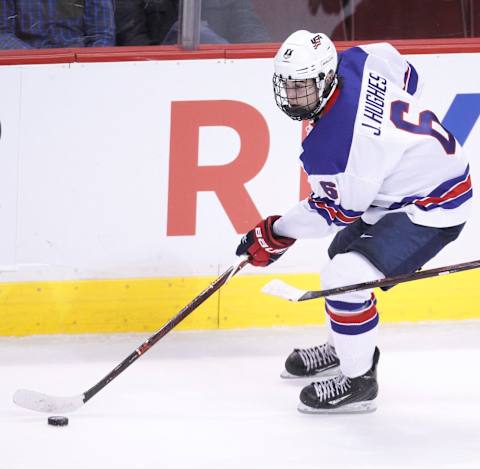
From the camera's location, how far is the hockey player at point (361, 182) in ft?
9.75

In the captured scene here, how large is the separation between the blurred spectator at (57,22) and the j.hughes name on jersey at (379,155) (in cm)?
112

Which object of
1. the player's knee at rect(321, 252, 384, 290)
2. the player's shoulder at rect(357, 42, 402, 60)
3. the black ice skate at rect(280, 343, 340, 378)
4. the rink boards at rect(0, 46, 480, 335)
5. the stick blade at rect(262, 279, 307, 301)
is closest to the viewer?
the stick blade at rect(262, 279, 307, 301)

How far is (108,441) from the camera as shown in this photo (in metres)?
3.03

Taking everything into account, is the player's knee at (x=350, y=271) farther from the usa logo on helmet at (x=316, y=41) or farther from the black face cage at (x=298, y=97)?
the usa logo on helmet at (x=316, y=41)

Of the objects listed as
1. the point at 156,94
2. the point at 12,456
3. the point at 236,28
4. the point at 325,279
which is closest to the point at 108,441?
the point at 12,456

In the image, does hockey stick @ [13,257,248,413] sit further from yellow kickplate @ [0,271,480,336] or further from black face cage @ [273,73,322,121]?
yellow kickplate @ [0,271,480,336]

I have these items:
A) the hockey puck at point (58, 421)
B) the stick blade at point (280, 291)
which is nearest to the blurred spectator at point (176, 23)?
the stick blade at point (280, 291)

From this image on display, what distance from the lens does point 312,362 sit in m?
3.57

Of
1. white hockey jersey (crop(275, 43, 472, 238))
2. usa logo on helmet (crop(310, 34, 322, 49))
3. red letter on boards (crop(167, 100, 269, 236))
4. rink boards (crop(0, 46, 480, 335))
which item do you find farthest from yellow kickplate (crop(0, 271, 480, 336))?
usa logo on helmet (crop(310, 34, 322, 49))

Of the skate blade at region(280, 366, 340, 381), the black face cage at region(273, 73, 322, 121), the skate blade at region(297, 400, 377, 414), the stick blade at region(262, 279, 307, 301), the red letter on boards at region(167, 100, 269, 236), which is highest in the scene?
the black face cage at region(273, 73, 322, 121)

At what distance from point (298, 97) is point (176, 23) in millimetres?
1104

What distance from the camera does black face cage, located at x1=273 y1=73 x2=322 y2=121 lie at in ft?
9.71

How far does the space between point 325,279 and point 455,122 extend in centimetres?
110

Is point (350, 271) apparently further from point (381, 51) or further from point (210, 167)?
point (210, 167)
